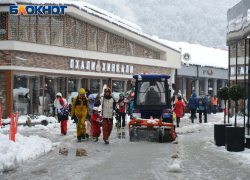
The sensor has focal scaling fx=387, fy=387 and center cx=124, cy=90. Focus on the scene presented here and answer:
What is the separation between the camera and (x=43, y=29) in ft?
78.5

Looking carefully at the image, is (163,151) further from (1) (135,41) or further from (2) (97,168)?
(1) (135,41)

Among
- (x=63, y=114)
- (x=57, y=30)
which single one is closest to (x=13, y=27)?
(x=57, y=30)

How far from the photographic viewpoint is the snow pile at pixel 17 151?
8098 mm

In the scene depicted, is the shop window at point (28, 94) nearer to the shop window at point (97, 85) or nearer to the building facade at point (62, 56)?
the building facade at point (62, 56)

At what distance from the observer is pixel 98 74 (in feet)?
90.9

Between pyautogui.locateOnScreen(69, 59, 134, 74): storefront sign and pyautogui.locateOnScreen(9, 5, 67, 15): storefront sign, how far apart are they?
3.38 meters

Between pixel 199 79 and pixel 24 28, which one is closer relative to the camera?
pixel 24 28

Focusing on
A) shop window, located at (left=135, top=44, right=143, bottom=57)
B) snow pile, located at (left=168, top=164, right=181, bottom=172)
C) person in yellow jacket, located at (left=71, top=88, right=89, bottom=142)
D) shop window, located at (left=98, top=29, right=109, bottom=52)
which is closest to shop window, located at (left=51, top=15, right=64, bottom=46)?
shop window, located at (left=98, top=29, right=109, bottom=52)

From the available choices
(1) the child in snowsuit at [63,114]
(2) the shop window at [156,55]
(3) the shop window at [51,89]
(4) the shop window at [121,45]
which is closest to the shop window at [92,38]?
(4) the shop window at [121,45]

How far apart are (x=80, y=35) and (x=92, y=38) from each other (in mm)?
1256

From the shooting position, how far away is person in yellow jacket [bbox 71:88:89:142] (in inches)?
534

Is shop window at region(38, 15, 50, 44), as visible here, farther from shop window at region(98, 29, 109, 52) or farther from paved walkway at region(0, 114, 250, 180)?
paved walkway at region(0, 114, 250, 180)

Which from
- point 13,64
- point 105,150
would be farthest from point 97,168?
point 13,64

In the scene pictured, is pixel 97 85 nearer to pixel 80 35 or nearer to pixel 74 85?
pixel 74 85
